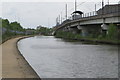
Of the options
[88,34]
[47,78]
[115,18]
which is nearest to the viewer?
[47,78]

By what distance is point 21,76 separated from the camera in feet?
38.5

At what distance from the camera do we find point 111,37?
161 feet

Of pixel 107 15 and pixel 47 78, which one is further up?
pixel 107 15

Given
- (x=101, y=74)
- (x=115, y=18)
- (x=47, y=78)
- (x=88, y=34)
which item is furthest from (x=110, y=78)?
(x=88, y=34)

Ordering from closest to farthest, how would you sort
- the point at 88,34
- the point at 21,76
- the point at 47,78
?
the point at 21,76, the point at 47,78, the point at 88,34

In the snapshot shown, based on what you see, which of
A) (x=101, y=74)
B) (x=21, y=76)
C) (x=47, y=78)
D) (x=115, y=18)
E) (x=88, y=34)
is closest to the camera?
(x=21, y=76)

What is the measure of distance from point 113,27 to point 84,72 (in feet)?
109

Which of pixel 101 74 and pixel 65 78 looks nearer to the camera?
pixel 65 78

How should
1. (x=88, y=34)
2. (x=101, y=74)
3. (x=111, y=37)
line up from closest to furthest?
(x=101, y=74) → (x=111, y=37) → (x=88, y=34)

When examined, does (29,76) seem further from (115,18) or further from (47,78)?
(115,18)

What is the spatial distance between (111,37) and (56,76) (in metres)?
36.6

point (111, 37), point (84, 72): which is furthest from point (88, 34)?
point (84, 72)

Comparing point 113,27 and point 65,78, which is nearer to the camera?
point 65,78

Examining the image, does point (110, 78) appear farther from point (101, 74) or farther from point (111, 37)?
point (111, 37)
